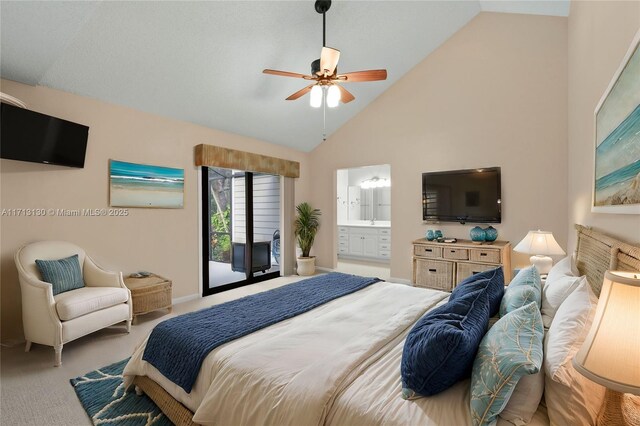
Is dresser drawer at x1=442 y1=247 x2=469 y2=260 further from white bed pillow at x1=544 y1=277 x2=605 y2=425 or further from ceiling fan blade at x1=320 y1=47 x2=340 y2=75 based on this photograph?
white bed pillow at x1=544 y1=277 x2=605 y2=425

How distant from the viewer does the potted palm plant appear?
583 centimetres

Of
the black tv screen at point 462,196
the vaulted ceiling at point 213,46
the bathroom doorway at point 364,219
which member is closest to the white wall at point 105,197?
the vaulted ceiling at point 213,46

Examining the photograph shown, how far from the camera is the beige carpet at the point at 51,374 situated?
193 centimetres

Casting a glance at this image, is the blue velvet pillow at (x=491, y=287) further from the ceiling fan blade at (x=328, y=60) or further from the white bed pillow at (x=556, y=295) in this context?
the ceiling fan blade at (x=328, y=60)

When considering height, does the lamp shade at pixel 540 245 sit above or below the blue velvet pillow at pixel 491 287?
above

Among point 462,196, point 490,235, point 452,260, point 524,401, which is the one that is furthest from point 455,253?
point 524,401

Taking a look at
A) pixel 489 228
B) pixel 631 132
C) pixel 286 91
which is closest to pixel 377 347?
pixel 631 132

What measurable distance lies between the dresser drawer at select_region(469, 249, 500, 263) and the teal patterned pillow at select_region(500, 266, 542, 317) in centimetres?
210

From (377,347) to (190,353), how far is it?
3.24 ft

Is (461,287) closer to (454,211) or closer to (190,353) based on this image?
(190,353)

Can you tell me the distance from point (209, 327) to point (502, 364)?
1511 mm

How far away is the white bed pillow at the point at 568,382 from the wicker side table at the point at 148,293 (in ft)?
11.7

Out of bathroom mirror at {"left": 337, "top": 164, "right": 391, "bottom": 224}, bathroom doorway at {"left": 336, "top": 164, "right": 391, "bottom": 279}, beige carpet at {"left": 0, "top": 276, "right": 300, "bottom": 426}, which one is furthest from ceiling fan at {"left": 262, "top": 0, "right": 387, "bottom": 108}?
bathroom mirror at {"left": 337, "top": 164, "right": 391, "bottom": 224}

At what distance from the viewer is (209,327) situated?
6.09 feet
